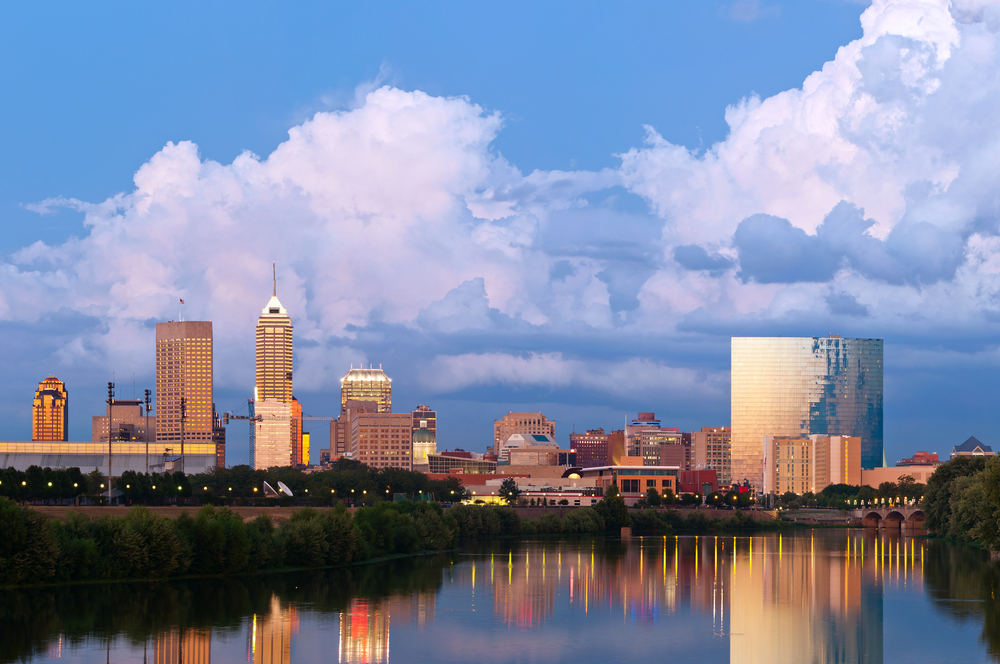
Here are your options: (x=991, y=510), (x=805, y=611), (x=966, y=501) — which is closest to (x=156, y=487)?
(x=966, y=501)

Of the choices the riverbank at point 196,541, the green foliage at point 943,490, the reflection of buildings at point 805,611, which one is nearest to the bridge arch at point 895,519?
the green foliage at point 943,490

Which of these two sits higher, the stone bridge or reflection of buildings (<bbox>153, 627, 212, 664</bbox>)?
reflection of buildings (<bbox>153, 627, 212, 664</bbox>)

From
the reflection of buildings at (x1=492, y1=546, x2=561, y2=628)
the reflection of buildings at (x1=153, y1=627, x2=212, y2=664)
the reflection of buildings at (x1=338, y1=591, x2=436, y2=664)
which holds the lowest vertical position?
the reflection of buildings at (x1=492, y1=546, x2=561, y2=628)

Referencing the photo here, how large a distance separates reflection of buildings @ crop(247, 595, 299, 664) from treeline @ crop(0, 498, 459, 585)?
11369 millimetres

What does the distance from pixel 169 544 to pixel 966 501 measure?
82302mm

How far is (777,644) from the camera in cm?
4947

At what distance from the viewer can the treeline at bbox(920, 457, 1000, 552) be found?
296 feet

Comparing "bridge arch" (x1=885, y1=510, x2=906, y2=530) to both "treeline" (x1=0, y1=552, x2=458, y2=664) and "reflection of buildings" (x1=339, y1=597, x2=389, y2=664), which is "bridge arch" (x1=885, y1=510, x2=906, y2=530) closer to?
"treeline" (x1=0, y1=552, x2=458, y2=664)

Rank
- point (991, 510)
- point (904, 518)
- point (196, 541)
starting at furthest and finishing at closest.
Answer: point (904, 518) → point (991, 510) → point (196, 541)

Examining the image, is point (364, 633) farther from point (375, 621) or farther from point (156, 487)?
point (156, 487)

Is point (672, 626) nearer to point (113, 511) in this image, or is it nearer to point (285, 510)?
point (113, 511)

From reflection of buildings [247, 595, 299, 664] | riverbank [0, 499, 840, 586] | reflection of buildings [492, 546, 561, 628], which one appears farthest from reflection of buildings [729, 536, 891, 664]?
riverbank [0, 499, 840, 586]

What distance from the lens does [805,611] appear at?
61.8m

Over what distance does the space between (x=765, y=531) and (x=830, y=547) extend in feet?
201
